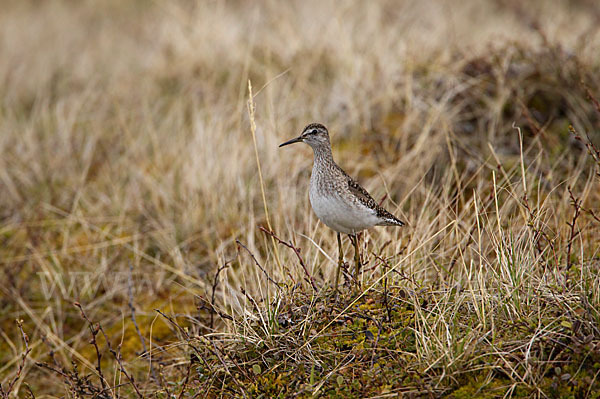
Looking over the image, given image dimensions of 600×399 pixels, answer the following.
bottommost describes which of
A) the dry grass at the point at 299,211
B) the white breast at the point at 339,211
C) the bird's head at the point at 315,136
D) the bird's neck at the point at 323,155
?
the dry grass at the point at 299,211

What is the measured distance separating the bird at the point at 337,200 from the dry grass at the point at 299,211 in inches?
11.2

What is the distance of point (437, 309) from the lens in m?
3.61

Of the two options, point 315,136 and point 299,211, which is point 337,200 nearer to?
point 315,136

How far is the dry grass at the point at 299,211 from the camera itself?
11.1 feet

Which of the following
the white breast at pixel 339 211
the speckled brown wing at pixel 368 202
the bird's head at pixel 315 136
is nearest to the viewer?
the white breast at pixel 339 211

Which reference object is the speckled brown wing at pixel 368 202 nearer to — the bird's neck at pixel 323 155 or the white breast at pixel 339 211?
the white breast at pixel 339 211

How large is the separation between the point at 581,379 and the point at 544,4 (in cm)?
1001

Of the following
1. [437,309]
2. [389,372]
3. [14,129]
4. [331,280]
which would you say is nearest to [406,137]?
[331,280]

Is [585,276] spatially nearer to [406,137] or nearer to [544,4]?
[406,137]

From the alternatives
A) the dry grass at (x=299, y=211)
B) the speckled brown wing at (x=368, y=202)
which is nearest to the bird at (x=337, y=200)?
the speckled brown wing at (x=368, y=202)

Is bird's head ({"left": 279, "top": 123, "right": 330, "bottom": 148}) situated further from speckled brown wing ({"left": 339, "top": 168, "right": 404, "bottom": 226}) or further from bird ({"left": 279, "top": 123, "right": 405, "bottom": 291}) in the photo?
speckled brown wing ({"left": 339, "top": 168, "right": 404, "bottom": 226})

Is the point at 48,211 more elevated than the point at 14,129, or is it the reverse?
the point at 14,129

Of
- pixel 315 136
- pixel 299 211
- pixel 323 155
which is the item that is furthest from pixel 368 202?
pixel 299 211

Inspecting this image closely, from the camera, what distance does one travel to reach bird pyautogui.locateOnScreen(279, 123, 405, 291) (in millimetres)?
3502
